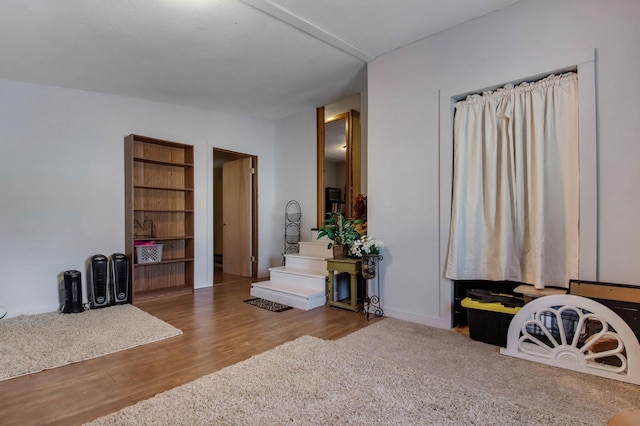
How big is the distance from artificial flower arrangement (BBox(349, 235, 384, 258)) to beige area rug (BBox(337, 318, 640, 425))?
2.59 feet

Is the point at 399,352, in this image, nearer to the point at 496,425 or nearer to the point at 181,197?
the point at 496,425

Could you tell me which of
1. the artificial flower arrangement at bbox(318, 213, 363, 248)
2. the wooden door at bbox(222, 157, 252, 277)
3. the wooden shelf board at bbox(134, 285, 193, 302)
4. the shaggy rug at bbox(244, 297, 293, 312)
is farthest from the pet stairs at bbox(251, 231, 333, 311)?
the wooden door at bbox(222, 157, 252, 277)

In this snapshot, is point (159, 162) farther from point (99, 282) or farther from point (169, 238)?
point (99, 282)

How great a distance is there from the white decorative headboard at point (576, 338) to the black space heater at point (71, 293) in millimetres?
4234

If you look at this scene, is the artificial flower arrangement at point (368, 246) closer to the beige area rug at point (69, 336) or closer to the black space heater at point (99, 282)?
the beige area rug at point (69, 336)

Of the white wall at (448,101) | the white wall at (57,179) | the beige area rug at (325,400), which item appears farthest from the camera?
the white wall at (57,179)

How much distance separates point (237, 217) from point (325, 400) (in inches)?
178

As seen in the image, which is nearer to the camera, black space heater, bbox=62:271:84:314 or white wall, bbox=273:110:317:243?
black space heater, bbox=62:271:84:314

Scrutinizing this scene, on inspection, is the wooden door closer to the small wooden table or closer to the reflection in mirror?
the reflection in mirror

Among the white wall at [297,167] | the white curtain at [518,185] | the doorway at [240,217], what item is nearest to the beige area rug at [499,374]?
the white curtain at [518,185]

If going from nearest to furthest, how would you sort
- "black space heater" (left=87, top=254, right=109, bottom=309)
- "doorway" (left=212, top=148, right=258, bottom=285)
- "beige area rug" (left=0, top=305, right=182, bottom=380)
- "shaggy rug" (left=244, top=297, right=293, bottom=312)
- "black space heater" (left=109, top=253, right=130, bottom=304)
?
"beige area rug" (left=0, top=305, right=182, bottom=380) → "shaggy rug" (left=244, top=297, right=293, bottom=312) → "black space heater" (left=87, top=254, right=109, bottom=309) → "black space heater" (left=109, top=253, right=130, bottom=304) → "doorway" (left=212, top=148, right=258, bottom=285)

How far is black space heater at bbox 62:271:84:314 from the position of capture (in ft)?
11.4

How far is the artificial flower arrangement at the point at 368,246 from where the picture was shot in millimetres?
3229

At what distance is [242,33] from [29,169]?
9.42ft
